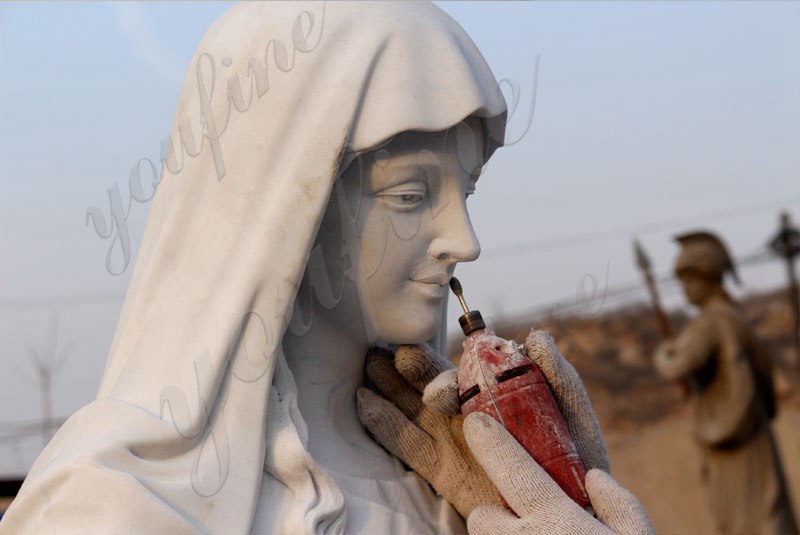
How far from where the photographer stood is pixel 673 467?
53.4 feet

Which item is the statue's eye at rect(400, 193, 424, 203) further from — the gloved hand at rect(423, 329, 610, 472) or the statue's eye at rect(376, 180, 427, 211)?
the gloved hand at rect(423, 329, 610, 472)

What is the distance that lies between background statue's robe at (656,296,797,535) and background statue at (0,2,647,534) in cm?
847

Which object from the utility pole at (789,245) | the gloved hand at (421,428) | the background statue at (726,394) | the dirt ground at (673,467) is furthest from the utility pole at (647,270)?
the gloved hand at (421,428)

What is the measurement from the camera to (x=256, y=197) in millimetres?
2555

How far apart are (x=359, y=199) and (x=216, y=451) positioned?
0.57 metres

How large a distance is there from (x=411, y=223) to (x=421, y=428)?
490mm

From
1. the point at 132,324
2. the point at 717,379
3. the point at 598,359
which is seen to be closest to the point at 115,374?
the point at 132,324

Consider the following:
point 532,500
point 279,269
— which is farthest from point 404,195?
point 532,500

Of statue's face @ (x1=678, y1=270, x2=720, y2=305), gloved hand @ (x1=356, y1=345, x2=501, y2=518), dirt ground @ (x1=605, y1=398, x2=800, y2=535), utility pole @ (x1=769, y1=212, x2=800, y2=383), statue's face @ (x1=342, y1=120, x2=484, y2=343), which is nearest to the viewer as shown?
statue's face @ (x1=342, y1=120, x2=484, y2=343)

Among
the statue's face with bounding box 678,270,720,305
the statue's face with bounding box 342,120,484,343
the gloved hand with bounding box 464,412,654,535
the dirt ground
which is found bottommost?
the dirt ground

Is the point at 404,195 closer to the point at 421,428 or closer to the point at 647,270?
the point at 421,428

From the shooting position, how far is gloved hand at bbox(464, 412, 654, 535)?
2479 mm

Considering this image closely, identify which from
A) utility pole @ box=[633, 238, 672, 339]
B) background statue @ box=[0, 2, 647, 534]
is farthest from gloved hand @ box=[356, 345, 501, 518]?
utility pole @ box=[633, 238, 672, 339]

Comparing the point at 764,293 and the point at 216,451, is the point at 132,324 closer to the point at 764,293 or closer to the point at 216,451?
the point at 216,451
